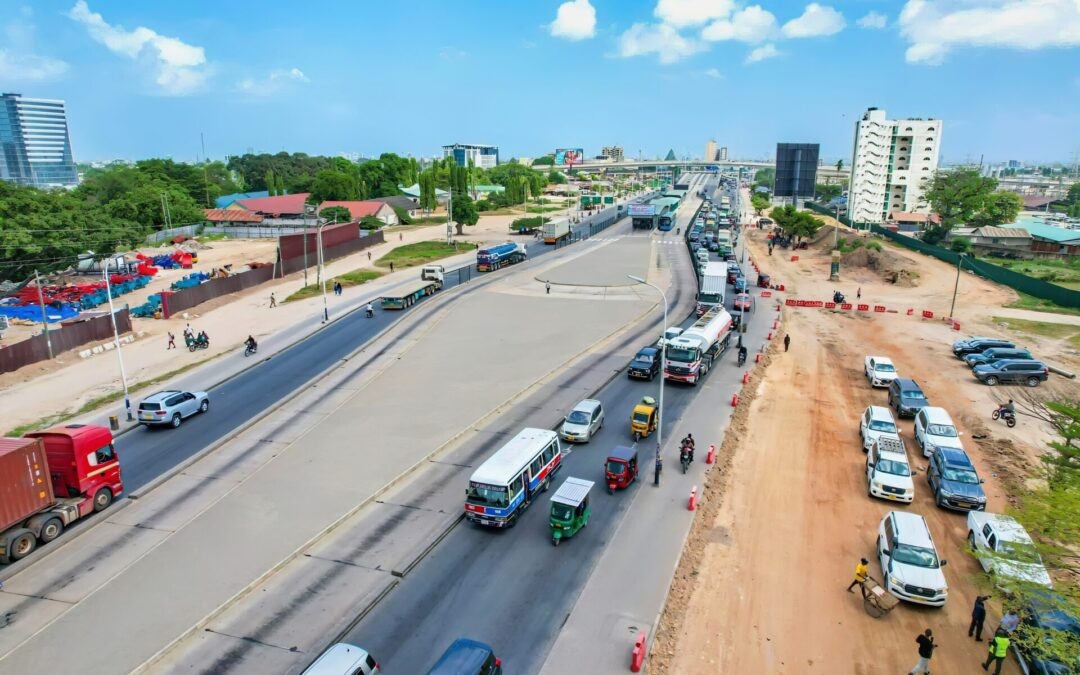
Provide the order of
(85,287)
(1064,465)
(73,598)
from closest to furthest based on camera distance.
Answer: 1. (1064,465)
2. (73,598)
3. (85,287)

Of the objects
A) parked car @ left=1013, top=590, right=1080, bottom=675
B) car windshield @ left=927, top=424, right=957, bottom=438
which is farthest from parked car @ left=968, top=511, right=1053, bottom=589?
car windshield @ left=927, top=424, right=957, bottom=438

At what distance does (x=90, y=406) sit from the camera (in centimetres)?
3634

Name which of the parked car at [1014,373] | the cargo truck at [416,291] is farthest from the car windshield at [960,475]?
the cargo truck at [416,291]

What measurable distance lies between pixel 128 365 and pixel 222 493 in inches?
984

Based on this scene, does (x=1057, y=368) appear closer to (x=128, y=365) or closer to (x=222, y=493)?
(x=222, y=493)

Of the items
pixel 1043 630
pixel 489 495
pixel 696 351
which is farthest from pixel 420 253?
pixel 1043 630

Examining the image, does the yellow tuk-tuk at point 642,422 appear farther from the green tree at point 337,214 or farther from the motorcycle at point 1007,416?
the green tree at point 337,214

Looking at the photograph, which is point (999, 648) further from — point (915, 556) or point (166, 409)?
point (166, 409)

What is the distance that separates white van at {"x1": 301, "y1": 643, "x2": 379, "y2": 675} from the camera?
47.9 feet

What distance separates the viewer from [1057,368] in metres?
44.8

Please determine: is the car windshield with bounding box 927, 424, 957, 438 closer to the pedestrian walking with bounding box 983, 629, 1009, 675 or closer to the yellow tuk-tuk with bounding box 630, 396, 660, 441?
the yellow tuk-tuk with bounding box 630, 396, 660, 441

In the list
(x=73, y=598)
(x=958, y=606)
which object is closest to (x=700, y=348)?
(x=958, y=606)

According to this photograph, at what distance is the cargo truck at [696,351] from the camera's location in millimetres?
37594

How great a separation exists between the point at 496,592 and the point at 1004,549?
16.2 m
